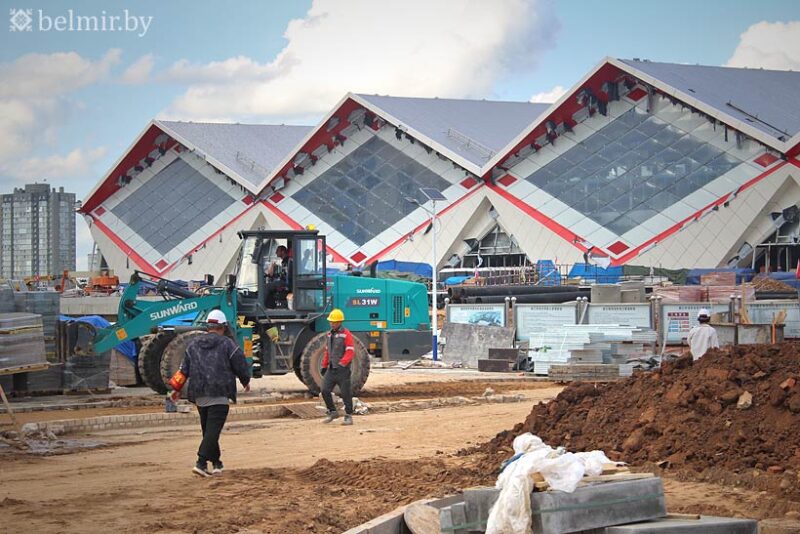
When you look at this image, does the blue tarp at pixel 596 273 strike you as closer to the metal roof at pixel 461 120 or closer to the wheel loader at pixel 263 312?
the metal roof at pixel 461 120

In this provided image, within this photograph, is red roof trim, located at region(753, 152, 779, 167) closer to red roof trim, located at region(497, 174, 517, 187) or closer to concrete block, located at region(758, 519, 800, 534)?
red roof trim, located at region(497, 174, 517, 187)

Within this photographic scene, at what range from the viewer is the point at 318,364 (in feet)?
67.7

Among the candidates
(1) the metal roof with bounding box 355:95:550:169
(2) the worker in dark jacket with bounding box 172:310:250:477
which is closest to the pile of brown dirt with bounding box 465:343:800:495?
(2) the worker in dark jacket with bounding box 172:310:250:477

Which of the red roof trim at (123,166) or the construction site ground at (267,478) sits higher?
the red roof trim at (123,166)

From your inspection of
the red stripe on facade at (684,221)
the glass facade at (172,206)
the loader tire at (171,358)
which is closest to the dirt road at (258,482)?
the loader tire at (171,358)

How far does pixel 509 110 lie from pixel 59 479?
218ft

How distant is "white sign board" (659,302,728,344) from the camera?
2709cm

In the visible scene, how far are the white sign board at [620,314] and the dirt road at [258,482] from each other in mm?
11773

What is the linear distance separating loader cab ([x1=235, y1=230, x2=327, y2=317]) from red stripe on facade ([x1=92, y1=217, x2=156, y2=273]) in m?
56.8

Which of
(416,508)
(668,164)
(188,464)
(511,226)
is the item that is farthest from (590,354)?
(511,226)

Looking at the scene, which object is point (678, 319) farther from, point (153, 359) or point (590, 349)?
point (153, 359)

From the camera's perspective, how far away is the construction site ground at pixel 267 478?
9.72 m

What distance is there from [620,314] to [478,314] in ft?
15.1

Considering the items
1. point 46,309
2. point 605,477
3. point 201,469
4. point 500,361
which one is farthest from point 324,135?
point 605,477
